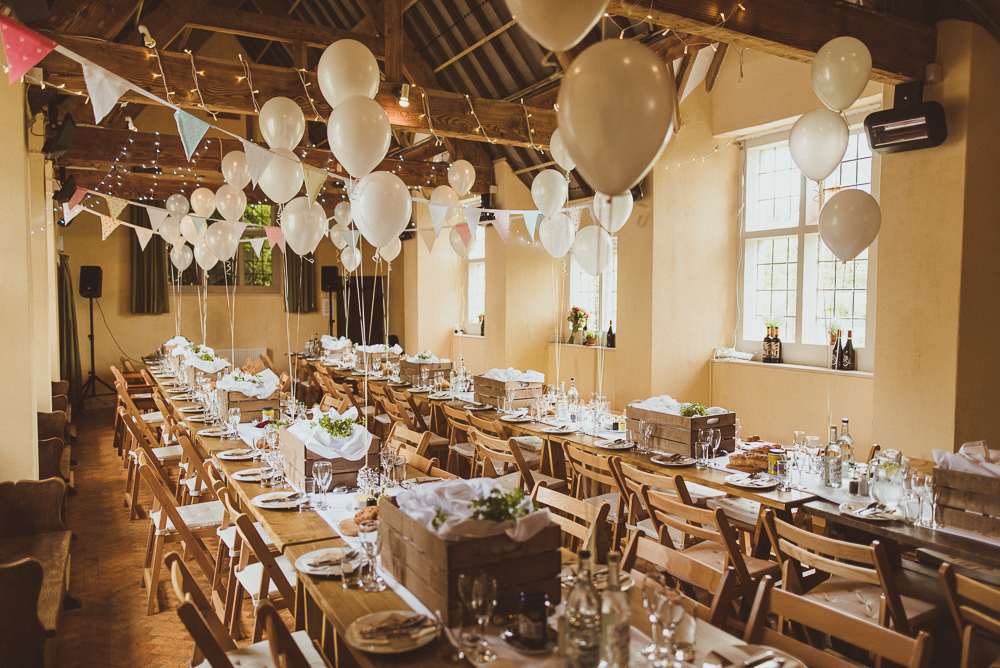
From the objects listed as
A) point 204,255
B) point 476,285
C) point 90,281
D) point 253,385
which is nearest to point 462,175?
point 253,385

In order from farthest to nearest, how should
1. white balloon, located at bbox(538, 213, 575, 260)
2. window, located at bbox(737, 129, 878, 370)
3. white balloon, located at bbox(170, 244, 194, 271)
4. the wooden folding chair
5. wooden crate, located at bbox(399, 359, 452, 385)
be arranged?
white balloon, located at bbox(170, 244, 194, 271) → wooden crate, located at bbox(399, 359, 452, 385) → window, located at bbox(737, 129, 878, 370) → white balloon, located at bbox(538, 213, 575, 260) → the wooden folding chair

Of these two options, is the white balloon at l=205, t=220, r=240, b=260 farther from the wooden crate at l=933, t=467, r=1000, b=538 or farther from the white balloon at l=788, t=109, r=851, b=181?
the wooden crate at l=933, t=467, r=1000, b=538

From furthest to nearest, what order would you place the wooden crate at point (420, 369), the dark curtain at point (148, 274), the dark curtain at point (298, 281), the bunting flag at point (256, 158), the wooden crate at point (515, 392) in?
the dark curtain at point (298, 281), the dark curtain at point (148, 274), the wooden crate at point (420, 369), the wooden crate at point (515, 392), the bunting flag at point (256, 158)

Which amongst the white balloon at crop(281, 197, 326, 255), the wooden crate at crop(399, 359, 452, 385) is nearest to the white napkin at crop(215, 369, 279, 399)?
the white balloon at crop(281, 197, 326, 255)

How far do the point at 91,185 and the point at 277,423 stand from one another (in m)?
7.51

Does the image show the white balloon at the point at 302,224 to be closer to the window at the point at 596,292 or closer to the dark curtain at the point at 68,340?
the window at the point at 596,292

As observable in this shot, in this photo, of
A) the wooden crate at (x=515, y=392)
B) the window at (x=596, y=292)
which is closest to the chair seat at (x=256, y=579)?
the wooden crate at (x=515, y=392)

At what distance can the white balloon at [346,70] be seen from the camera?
3.38 m

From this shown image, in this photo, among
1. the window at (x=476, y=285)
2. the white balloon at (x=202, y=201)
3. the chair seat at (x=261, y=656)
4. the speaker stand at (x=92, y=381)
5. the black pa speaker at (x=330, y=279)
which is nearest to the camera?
the chair seat at (x=261, y=656)

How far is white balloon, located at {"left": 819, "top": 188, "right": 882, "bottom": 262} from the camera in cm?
360

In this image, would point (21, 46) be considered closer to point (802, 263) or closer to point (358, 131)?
point (358, 131)

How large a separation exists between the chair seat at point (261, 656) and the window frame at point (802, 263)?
17.3ft

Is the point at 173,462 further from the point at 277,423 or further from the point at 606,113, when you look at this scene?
the point at 606,113

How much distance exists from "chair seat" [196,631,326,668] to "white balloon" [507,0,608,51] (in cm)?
207
